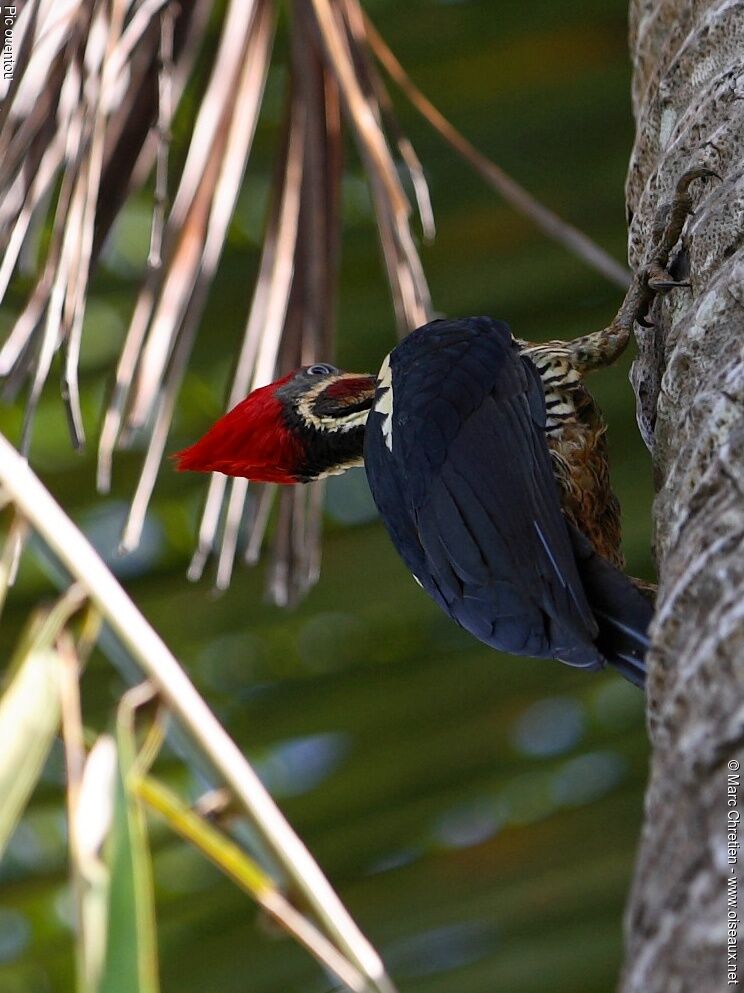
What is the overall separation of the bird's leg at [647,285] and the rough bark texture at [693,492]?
0.8 inches

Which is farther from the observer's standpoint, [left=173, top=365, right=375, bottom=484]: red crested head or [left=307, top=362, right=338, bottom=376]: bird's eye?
[left=307, top=362, right=338, bottom=376]: bird's eye

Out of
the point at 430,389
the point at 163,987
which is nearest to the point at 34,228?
the point at 430,389

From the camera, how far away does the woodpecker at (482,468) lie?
1713 mm

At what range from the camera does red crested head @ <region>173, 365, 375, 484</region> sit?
2201 millimetres

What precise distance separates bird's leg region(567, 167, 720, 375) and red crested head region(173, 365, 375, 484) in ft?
1.46

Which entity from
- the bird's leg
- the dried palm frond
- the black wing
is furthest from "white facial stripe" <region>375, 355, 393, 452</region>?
the bird's leg

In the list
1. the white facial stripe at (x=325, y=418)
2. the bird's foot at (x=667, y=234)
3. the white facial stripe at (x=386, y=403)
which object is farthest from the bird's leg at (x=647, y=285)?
the white facial stripe at (x=325, y=418)

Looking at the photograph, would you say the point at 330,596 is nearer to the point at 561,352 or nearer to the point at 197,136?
the point at 561,352

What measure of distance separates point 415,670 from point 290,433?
29.4 inches

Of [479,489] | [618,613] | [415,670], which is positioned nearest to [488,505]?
[479,489]

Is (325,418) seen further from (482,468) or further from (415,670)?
(415,670)

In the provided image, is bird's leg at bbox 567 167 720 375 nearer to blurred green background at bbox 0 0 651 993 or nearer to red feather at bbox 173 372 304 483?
red feather at bbox 173 372 304 483

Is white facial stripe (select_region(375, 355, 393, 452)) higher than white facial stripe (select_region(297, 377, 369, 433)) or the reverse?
higher

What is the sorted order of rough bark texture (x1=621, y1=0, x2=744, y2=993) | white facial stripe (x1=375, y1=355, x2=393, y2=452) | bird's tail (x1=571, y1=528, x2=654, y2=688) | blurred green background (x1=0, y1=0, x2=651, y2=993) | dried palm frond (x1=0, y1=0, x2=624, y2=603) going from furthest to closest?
blurred green background (x1=0, y1=0, x2=651, y2=993)
white facial stripe (x1=375, y1=355, x2=393, y2=452)
dried palm frond (x1=0, y1=0, x2=624, y2=603)
bird's tail (x1=571, y1=528, x2=654, y2=688)
rough bark texture (x1=621, y1=0, x2=744, y2=993)
